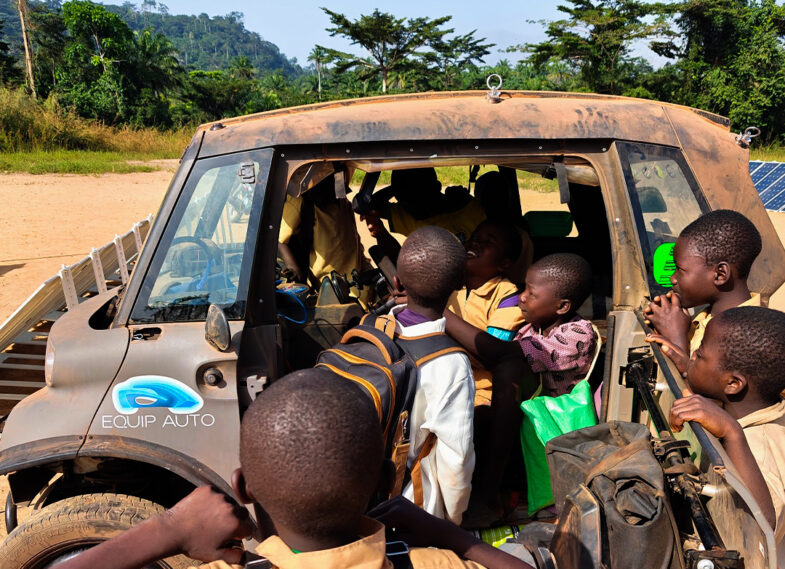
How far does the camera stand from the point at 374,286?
4.04 m

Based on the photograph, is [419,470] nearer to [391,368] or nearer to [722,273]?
[391,368]

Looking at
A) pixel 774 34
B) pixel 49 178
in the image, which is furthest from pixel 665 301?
pixel 774 34

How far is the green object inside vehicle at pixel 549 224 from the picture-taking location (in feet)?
15.2

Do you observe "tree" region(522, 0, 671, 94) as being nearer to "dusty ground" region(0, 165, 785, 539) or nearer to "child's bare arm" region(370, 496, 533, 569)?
"dusty ground" region(0, 165, 785, 539)

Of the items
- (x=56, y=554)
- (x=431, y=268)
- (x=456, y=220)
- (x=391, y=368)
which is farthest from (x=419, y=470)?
(x=456, y=220)

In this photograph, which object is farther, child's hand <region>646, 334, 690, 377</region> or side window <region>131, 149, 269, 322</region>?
side window <region>131, 149, 269, 322</region>

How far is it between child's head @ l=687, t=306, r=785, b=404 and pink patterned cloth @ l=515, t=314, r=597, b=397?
686mm

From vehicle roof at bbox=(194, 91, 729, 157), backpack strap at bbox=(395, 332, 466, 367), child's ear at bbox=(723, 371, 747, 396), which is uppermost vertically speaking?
vehicle roof at bbox=(194, 91, 729, 157)

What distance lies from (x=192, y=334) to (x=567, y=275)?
1.69 m

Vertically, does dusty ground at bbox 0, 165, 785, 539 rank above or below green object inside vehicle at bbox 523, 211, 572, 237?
below

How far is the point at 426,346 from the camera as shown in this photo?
84.0 inches

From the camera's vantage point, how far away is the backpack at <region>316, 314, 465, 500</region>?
1.97m

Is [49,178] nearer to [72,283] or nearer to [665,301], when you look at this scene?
[72,283]

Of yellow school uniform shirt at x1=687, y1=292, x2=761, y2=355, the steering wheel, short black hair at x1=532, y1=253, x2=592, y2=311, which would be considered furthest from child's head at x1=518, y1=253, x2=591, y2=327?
the steering wheel
